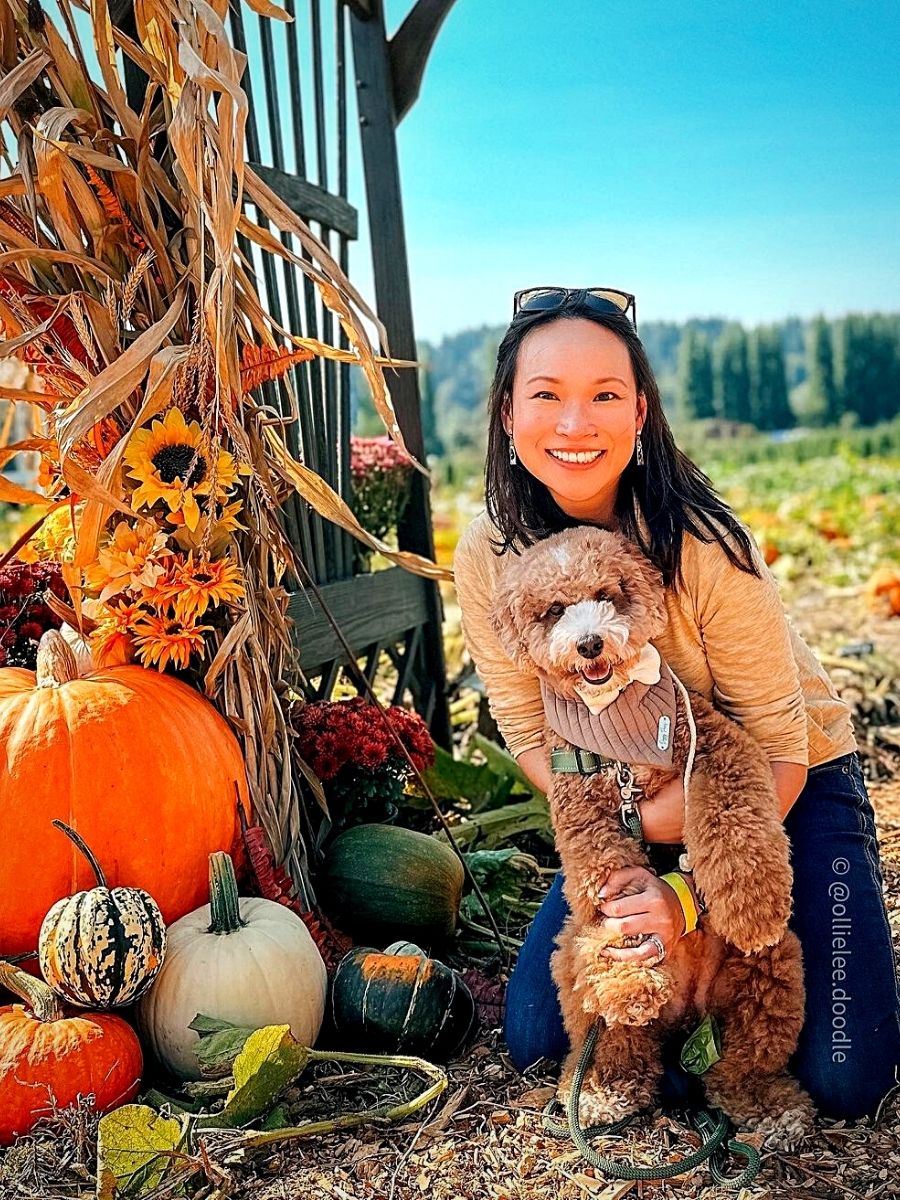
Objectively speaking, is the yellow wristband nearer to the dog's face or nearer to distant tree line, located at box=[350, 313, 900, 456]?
the dog's face

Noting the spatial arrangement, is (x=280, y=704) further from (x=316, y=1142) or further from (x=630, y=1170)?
(x=630, y=1170)

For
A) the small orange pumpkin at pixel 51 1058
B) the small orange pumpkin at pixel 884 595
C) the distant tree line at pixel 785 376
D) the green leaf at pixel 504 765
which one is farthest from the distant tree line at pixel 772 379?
the small orange pumpkin at pixel 51 1058

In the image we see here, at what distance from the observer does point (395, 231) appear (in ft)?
13.9

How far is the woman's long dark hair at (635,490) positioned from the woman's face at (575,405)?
3 cm

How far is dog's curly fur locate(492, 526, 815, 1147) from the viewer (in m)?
1.90

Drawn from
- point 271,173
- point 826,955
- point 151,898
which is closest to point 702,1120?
point 826,955

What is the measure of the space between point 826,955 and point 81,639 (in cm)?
166

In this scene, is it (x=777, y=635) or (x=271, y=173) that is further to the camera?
(x=271, y=173)

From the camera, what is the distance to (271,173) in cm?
331

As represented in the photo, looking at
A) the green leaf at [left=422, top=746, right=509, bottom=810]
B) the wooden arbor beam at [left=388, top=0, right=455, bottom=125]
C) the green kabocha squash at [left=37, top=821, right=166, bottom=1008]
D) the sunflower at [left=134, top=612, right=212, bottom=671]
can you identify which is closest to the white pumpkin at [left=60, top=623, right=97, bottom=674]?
the sunflower at [left=134, top=612, right=212, bottom=671]

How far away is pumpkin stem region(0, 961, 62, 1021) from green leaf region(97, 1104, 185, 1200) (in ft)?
0.81

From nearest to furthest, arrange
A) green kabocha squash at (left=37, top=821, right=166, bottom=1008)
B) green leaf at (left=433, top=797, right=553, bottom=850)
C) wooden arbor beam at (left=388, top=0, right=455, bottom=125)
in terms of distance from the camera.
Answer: green kabocha squash at (left=37, top=821, right=166, bottom=1008)
green leaf at (left=433, top=797, right=553, bottom=850)
wooden arbor beam at (left=388, top=0, right=455, bottom=125)

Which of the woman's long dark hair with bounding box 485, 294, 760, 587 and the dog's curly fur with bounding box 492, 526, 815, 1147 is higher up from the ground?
the woman's long dark hair with bounding box 485, 294, 760, 587

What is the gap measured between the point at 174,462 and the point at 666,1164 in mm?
1568
